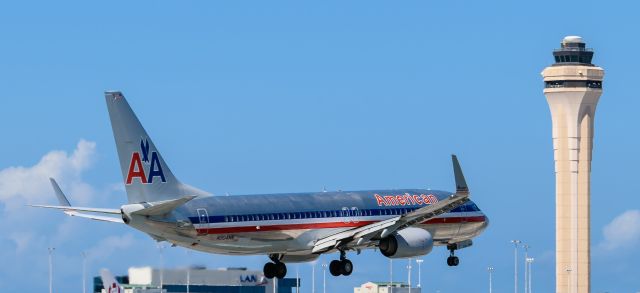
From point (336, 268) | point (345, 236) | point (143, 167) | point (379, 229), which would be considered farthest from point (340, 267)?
point (143, 167)

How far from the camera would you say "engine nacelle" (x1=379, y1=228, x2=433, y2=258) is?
115 meters

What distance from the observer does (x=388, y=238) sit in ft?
379

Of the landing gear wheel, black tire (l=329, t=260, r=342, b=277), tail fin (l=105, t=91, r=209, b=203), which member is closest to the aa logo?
tail fin (l=105, t=91, r=209, b=203)

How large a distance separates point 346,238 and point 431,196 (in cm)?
809

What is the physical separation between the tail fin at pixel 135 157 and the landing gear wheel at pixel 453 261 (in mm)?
22543

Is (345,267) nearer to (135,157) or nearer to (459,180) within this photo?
(459,180)

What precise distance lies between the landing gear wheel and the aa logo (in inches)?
916

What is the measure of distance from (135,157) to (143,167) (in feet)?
2.51

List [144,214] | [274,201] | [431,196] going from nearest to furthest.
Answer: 1. [144,214]
2. [274,201]
3. [431,196]

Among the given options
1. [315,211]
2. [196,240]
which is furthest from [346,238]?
[196,240]

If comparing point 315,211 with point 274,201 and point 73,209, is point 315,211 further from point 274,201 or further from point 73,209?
point 73,209

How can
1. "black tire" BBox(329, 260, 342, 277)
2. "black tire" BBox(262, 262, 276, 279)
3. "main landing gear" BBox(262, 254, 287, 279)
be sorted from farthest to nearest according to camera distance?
"main landing gear" BBox(262, 254, 287, 279)
"black tire" BBox(262, 262, 276, 279)
"black tire" BBox(329, 260, 342, 277)

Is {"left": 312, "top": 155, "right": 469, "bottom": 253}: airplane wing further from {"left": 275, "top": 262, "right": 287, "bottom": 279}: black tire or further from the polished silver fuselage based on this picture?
{"left": 275, "top": 262, "right": 287, "bottom": 279}: black tire

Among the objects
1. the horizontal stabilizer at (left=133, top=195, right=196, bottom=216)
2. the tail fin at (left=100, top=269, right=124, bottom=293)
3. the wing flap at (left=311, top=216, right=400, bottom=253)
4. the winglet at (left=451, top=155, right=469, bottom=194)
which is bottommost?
the tail fin at (left=100, top=269, right=124, bottom=293)
